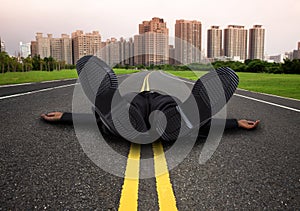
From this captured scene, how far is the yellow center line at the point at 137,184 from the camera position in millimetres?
1936

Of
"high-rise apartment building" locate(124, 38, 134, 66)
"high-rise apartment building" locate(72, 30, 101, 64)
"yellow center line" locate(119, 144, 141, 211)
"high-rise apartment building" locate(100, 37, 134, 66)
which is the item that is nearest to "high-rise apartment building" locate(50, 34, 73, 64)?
"high-rise apartment building" locate(72, 30, 101, 64)

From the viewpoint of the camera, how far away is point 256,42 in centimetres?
10894

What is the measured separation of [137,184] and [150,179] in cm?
16

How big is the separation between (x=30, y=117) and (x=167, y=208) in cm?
423

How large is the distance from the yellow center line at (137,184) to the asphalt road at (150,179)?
5 centimetres

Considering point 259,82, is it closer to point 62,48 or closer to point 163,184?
point 163,184

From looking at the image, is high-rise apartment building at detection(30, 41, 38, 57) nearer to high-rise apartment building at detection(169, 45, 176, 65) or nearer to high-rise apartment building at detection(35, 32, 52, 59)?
high-rise apartment building at detection(35, 32, 52, 59)

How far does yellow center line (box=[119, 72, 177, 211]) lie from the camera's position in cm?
194

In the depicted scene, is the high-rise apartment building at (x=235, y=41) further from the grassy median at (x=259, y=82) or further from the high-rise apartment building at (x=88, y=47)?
the high-rise apartment building at (x=88, y=47)

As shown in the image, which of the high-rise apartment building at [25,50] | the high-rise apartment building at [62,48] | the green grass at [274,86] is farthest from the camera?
the high-rise apartment building at [25,50]

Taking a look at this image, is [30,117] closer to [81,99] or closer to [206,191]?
[81,99]

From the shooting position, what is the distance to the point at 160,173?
2.55m

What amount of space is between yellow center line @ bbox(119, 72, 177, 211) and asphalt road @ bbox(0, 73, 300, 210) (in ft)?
0.15

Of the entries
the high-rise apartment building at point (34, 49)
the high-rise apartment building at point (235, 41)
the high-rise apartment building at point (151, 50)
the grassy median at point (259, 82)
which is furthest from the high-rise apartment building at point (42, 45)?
the high-rise apartment building at point (151, 50)
